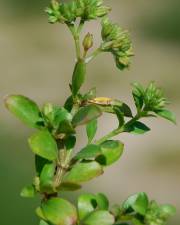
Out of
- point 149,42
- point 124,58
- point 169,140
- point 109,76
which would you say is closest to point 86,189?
point 169,140

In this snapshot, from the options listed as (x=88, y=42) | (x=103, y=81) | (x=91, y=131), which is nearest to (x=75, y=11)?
(x=88, y=42)

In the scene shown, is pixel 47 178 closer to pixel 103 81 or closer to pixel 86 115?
pixel 86 115

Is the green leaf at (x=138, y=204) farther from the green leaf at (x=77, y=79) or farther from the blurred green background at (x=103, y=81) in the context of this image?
the blurred green background at (x=103, y=81)

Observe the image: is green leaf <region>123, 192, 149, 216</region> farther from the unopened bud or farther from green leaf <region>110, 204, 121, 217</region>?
the unopened bud

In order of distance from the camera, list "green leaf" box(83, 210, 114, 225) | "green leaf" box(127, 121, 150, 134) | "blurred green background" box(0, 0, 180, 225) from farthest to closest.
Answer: "blurred green background" box(0, 0, 180, 225)
"green leaf" box(127, 121, 150, 134)
"green leaf" box(83, 210, 114, 225)

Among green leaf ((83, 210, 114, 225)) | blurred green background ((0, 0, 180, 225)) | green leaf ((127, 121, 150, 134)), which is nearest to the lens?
green leaf ((83, 210, 114, 225))

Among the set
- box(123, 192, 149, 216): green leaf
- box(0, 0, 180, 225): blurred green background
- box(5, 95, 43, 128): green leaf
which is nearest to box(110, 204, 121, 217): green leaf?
box(123, 192, 149, 216): green leaf

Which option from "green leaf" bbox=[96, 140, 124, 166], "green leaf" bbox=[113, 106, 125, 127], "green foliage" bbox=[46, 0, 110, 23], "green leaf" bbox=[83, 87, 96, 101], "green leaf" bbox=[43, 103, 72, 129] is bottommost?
"green leaf" bbox=[96, 140, 124, 166]

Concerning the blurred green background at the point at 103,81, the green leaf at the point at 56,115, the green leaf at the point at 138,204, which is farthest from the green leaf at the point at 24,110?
the blurred green background at the point at 103,81

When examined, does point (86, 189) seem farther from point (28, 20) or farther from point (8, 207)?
point (28, 20)
